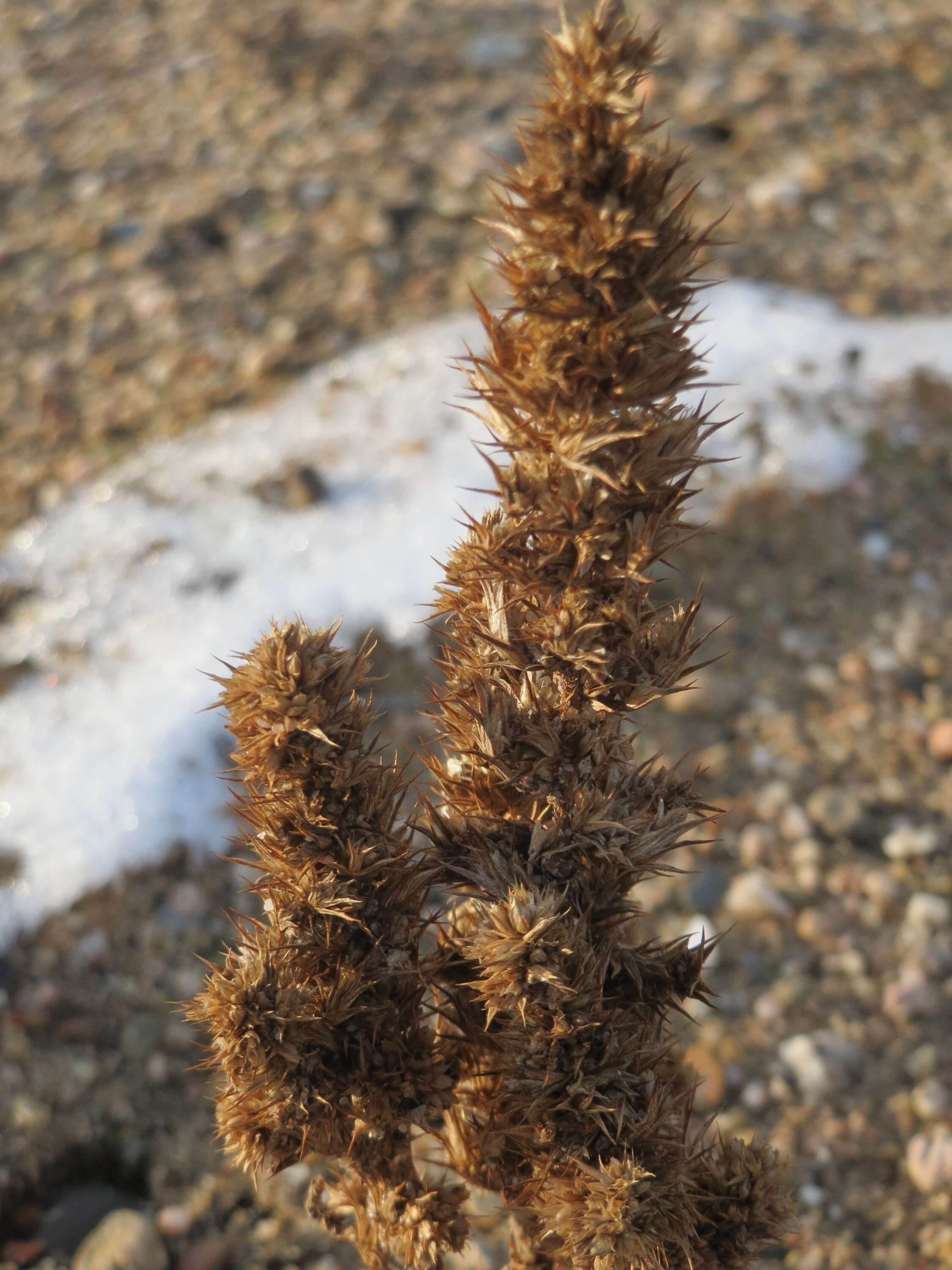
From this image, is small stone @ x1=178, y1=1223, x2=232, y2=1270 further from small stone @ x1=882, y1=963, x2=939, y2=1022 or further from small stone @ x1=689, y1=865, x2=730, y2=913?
small stone @ x1=882, y1=963, x2=939, y2=1022

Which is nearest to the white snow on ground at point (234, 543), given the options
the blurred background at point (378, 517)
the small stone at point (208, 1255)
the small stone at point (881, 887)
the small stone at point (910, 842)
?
the blurred background at point (378, 517)

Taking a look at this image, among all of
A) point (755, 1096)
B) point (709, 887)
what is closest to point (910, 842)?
point (709, 887)

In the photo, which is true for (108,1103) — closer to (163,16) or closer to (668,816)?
(668,816)

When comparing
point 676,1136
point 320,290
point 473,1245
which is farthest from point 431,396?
point 676,1136

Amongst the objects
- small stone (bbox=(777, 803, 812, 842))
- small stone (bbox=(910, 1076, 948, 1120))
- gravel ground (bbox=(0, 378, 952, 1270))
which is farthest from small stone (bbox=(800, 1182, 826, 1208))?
small stone (bbox=(777, 803, 812, 842))

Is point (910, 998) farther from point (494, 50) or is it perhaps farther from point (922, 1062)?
point (494, 50)

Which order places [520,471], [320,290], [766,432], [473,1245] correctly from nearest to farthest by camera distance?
1. [520,471]
2. [473,1245]
3. [766,432]
4. [320,290]
